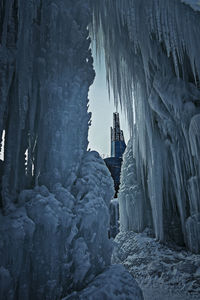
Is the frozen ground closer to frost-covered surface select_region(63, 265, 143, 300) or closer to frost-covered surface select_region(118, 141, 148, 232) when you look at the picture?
frost-covered surface select_region(118, 141, 148, 232)

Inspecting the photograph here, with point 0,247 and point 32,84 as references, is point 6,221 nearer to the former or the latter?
point 0,247

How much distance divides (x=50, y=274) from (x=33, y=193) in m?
0.81

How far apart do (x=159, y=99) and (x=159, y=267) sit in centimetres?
486

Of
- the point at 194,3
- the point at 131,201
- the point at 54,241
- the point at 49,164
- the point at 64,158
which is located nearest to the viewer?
the point at 54,241

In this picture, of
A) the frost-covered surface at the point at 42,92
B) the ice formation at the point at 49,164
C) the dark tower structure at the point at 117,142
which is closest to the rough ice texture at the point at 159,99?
the frost-covered surface at the point at 42,92

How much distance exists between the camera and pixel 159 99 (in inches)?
258

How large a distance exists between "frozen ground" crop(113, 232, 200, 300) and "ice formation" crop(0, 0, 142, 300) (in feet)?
8.05

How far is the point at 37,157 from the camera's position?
7.92 ft

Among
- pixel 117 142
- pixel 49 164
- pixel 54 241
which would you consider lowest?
pixel 54 241

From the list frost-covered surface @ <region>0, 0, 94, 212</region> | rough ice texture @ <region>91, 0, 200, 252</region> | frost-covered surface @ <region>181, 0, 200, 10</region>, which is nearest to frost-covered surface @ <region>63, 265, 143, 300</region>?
frost-covered surface @ <region>0, 0, 94, 212</region>

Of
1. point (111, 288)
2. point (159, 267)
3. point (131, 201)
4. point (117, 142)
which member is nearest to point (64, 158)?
point (111, 288)

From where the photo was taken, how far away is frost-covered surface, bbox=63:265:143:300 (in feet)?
6.48

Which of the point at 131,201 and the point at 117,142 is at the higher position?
the point at 117,142

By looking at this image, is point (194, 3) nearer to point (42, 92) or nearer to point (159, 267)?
point (42, 92)
